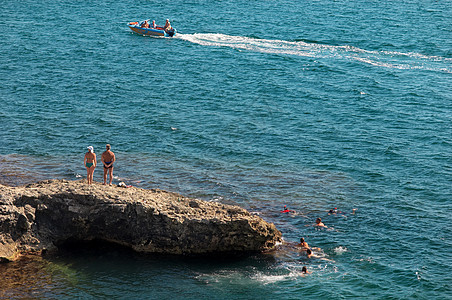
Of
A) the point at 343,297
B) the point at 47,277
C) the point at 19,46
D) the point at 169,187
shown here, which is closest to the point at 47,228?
the point at 47,277

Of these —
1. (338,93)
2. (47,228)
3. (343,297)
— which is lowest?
(343,297)

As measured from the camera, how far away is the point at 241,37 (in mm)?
72312

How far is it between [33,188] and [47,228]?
2.09 m

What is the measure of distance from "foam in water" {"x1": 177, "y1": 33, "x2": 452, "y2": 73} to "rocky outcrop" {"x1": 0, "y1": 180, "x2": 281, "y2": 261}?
1605 inches

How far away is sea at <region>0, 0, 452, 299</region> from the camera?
24.8 meters

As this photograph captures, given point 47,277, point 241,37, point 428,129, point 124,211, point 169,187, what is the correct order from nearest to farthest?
point 47,277, point 124,211, point 169,187, point 428,129, point 241,37

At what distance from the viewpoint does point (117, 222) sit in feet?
83.4

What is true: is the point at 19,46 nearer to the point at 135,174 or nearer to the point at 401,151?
the point at 135,174

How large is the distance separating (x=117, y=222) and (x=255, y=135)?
19314 millimetres

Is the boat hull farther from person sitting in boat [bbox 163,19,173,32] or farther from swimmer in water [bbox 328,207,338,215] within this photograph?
swimmer in water [bbox 328,207,338,215]

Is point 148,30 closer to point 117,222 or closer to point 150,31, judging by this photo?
point 150,31

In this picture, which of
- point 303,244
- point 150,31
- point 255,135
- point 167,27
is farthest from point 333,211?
point 150,31

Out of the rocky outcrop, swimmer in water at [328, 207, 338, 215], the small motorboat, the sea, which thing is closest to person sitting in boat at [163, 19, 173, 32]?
the small motorboat

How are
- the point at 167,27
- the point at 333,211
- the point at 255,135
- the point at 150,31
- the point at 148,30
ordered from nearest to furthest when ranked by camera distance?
1. the point at 333,211
2. the point at 255,135
3. the point at 148,30
4. the point at 150,31
5. the point at 167,27
